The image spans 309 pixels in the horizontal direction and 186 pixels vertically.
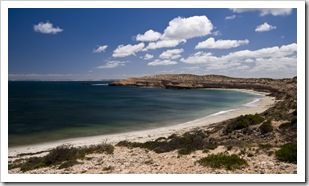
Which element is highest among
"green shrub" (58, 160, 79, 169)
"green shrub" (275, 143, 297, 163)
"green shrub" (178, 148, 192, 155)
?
"green shrub" (275, 143, 297, 163)

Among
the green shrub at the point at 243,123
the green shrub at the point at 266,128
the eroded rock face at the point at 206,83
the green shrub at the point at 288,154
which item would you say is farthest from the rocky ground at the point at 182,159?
the eroded rock face at the point at 206,83

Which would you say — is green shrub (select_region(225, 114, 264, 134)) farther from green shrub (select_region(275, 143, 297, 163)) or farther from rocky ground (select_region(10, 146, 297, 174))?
green shrub (select_region(275, 143, 297, 163))

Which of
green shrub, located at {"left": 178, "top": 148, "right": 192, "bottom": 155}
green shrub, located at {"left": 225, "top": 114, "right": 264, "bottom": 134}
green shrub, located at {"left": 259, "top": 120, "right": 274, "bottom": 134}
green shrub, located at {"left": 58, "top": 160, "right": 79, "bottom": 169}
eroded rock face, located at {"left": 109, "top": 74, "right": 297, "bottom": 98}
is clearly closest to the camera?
green shrub, located at {"left": 58, "top": 160, "right": 79, "bottom": 169}

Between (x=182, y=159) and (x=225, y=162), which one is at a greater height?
(x=225, y=162)

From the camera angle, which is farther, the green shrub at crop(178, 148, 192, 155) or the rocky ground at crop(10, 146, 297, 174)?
the green shrub at crop(178, 148, 192, 155)

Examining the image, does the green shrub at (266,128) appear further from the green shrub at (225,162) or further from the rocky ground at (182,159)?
the green shrub at (225,162)

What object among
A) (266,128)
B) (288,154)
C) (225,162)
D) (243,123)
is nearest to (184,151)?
(225,162)

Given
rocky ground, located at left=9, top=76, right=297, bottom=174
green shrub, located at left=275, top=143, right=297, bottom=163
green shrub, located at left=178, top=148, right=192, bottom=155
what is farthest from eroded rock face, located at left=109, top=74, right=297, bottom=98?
green shrub, located at left=275, top=143, right=297, bottom=163

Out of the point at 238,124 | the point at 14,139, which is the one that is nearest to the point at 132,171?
the point at 238,124

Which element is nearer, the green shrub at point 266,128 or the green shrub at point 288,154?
→ the green shrub at point 288,154

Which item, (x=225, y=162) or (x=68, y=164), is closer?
(x=225, y=162)

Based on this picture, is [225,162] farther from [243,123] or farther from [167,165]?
[243,123]
